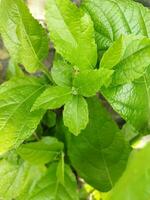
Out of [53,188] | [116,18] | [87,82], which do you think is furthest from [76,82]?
[53,188]

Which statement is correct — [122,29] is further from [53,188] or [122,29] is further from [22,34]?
[53,188]

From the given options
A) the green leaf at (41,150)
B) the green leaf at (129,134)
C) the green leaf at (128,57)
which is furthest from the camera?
the green leaf at (129,134)

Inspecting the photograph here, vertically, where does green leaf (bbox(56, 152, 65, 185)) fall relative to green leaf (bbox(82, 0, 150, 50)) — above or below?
below

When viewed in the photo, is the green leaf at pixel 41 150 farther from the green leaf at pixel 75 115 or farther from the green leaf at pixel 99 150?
the green leaf at pixel 75 115

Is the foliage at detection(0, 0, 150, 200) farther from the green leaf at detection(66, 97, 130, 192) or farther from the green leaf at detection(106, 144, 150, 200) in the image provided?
the green leaf at detection(106, 144, 150, 200)

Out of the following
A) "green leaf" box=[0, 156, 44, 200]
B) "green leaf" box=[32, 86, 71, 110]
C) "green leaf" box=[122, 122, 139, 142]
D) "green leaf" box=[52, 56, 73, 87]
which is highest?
"green leaf" box=[52, 56, 73, 87]

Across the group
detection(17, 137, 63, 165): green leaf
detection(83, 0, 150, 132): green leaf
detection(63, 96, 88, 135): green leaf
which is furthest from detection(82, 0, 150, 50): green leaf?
detection(17, 137, 63, 165): green leaf

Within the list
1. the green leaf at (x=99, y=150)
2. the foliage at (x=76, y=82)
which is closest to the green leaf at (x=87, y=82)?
the foliage at (x=76, y=82)
